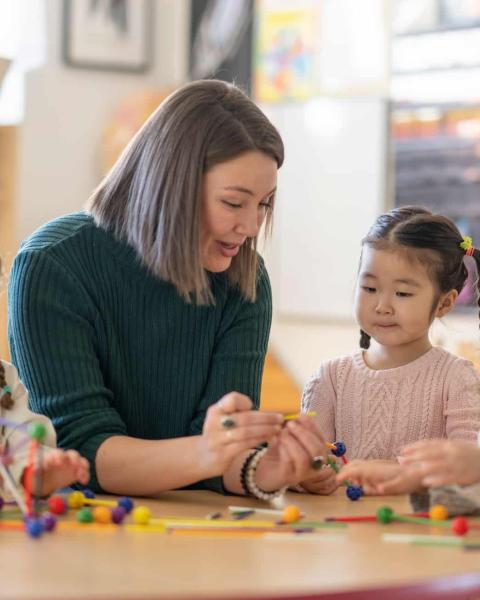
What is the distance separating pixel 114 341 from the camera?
5.39 ft

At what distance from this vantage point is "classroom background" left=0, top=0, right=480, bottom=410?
489 cm

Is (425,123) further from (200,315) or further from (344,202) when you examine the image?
(200,315)

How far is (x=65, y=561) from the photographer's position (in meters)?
1.05

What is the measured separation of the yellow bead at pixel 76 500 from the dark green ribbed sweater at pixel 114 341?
139mm

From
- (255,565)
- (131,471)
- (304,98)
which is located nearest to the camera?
(255,565)

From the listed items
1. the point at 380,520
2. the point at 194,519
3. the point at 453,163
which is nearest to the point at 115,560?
the point at 194,519

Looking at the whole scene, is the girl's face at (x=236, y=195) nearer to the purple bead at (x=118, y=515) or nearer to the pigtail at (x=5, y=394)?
the pigtail at (x=5, y=394)

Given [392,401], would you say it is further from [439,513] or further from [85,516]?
[85,516]

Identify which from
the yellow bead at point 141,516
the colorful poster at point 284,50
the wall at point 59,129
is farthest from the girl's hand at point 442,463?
the wall at point 59,129

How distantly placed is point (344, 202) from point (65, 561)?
167 inches

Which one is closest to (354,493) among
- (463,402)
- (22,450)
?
(463,402)

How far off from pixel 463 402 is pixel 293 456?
0.48 m

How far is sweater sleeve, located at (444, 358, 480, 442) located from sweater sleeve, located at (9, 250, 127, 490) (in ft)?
1.82

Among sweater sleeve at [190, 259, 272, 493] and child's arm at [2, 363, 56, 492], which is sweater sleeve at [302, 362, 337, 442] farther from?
child's arm at [2, 363, 56, 492]
